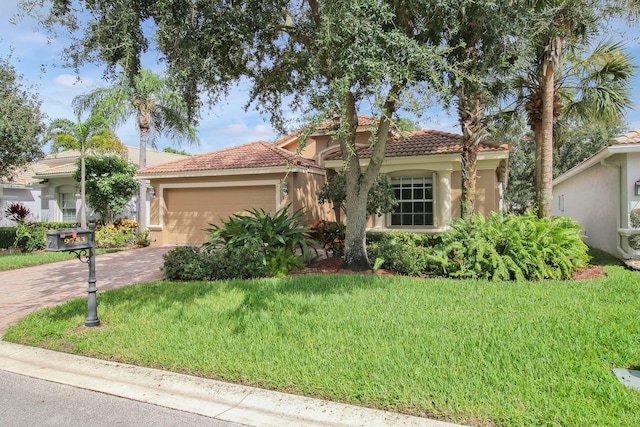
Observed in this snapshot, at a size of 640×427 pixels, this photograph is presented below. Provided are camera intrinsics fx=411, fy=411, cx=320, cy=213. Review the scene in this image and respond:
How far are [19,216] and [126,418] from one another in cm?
1876

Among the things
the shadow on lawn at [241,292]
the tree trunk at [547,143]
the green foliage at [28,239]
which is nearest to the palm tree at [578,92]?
the tree trunk at [547,143]

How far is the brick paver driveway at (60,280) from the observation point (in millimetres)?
7793

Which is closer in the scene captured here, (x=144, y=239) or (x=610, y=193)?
(x=610, y=193)

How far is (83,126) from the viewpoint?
1711 cm

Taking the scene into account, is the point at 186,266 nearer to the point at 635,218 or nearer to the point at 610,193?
the point at 635,218

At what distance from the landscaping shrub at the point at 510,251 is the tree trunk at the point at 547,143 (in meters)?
2.03

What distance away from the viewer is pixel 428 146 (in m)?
13.9

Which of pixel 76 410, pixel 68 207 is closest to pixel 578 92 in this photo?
pixel 76 410

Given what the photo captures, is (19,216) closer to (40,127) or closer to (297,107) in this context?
(40,127)

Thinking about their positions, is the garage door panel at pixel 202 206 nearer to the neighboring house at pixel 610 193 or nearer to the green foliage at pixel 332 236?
the green foliage at pixel 332 236

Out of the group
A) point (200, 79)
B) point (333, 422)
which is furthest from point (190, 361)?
point (200, 79)

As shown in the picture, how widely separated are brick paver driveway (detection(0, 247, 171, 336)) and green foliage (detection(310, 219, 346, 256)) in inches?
176

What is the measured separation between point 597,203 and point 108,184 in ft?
63.4

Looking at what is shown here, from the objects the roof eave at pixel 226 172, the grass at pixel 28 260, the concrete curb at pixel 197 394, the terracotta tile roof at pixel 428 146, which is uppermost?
the terracotta tile roof at pixel 428 146
